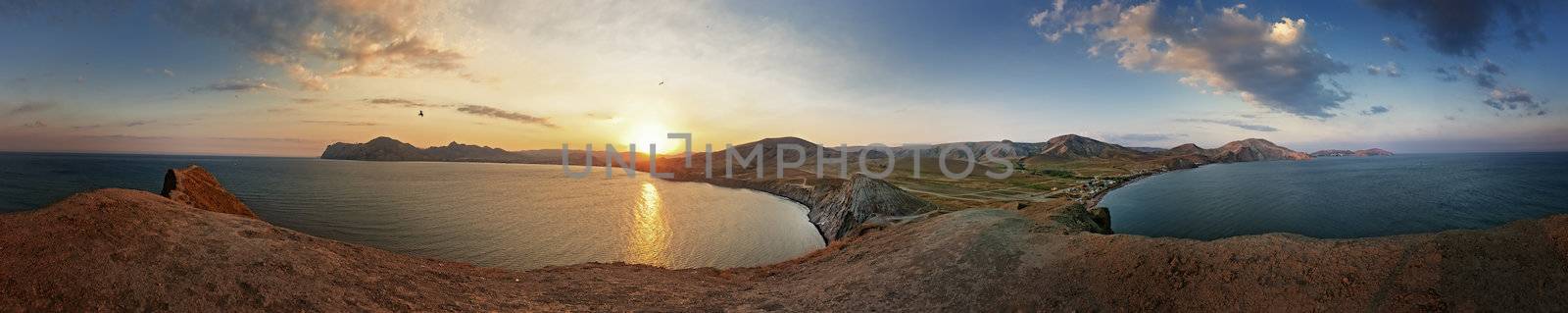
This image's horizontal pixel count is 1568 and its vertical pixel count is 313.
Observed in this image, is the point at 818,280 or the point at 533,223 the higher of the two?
the point at 818,280

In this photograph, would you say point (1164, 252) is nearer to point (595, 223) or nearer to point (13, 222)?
point (13, 222)

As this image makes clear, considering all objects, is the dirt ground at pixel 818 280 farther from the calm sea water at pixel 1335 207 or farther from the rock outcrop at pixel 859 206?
the calm sea water at pixel 1335 207

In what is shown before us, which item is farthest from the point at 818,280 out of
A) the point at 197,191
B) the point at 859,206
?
the point at 197,191

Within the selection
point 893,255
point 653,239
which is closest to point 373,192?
point 653,239

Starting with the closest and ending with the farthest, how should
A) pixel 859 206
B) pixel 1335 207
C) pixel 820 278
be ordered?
pixel 820 278 < pixel 859 206 < pixel 1335 207

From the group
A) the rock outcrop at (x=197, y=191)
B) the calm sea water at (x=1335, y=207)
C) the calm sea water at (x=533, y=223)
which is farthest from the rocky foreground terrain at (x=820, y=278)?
the calm sea water at (x=1335, y=207)

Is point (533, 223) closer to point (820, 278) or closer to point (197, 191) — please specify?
point (197, 191)
